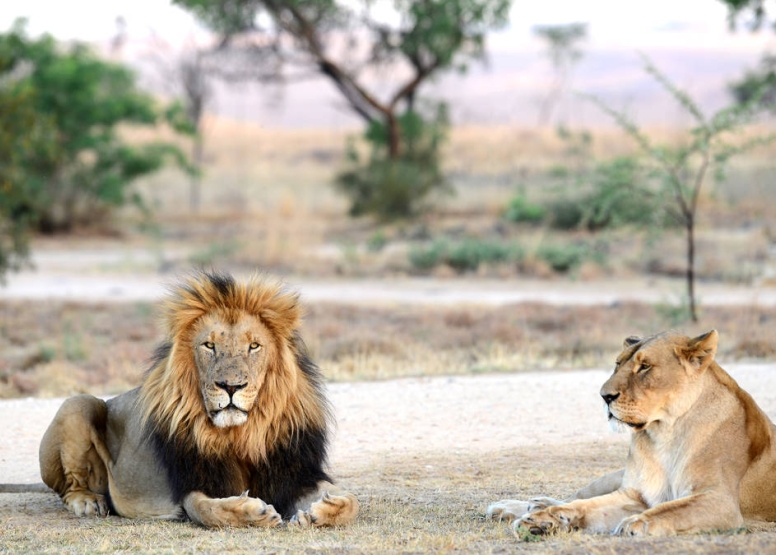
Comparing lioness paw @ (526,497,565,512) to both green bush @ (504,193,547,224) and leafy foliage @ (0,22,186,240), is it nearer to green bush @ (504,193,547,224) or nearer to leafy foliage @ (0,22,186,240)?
green bush @ (504,193,547,224)

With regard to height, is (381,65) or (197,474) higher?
(381,65)

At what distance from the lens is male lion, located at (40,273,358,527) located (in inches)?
214

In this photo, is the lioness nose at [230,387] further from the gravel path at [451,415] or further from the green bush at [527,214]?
the green bush at [527,214]

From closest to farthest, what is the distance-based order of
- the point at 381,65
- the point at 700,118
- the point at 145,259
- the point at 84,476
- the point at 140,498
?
the point at 140,498
the point at 84,476
the point at 700,118
the point at 145,259
the point at 381,65

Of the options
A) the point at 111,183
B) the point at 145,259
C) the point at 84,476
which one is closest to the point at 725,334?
the point at 84,476

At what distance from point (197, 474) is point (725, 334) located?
835 centimetres

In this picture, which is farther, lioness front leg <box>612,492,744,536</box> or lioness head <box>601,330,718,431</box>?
lioness head <box>601,330,718,431</box>

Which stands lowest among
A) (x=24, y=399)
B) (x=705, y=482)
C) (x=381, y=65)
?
(x=24, y=399)

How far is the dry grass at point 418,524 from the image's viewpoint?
474 centimetres

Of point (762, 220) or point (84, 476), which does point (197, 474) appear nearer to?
point (84, 476)

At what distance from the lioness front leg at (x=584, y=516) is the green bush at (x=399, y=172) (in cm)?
2502

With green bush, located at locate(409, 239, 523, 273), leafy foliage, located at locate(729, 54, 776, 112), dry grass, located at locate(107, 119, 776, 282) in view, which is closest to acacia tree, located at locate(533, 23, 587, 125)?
dry grass, located at locate(107, 119, 776, 282)

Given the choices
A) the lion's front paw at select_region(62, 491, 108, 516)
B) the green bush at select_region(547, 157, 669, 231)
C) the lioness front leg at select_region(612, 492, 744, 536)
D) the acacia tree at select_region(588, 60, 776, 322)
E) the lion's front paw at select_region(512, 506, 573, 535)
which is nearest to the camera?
the lioness front leg at select_region(612, 492, 744, 536)

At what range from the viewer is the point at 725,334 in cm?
1257
